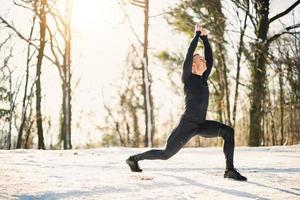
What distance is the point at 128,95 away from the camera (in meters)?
36.0

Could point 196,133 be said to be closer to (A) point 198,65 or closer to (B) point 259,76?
(A) point 198,65

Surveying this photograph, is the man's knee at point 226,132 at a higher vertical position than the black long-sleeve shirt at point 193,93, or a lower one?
lower

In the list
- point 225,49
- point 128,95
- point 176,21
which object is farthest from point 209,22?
point 128,95

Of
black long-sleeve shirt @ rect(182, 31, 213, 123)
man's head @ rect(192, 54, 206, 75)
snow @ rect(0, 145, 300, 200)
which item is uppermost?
man's head @ rect(192, 54, 206, 75)

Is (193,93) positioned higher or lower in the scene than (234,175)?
higher

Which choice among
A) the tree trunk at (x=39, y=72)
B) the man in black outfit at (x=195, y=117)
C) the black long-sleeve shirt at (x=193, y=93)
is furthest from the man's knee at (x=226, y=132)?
the tree trunk at (x=39, y=72)

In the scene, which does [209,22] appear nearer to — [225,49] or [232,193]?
[225,49]

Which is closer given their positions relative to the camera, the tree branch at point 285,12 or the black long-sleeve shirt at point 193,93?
the black long-sleeve shirt at point 193,93

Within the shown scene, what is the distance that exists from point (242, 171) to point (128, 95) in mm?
29583

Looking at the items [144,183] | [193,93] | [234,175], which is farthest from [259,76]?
[144,183]

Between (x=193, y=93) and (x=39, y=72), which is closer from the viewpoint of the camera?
(x=193, y=93)

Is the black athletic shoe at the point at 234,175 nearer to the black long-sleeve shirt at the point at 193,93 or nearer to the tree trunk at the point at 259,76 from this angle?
the black long-sleeve shirt at the point at 193,93

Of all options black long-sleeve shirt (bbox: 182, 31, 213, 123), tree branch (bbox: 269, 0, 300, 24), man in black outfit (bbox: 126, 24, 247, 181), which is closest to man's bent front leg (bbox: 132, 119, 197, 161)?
man in black outfit (bbox: 126, 24, 247, 181)

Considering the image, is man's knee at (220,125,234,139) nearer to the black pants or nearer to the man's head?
the black pants
